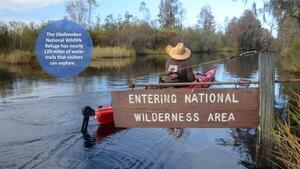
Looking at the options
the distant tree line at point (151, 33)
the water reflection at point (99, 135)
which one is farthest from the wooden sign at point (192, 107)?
the distant tree line at point (151, 33)

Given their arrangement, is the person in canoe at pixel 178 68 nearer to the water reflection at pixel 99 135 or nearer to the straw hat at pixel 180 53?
the straw hat at pixel 180 53

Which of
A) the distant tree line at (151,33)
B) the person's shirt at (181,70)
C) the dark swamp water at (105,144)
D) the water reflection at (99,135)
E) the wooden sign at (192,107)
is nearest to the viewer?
the wooden sign at (192,107)

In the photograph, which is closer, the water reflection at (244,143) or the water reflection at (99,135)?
the water reflection at (244,143)

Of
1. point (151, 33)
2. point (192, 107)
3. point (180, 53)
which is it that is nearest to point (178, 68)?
point (180, 53)

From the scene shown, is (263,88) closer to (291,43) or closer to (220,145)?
(220,145)

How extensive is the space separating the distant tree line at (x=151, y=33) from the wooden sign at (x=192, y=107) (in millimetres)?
29213

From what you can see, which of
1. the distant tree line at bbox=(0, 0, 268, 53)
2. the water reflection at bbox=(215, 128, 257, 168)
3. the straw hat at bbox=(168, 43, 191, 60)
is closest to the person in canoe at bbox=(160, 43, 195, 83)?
the straw hat at bbox=(168, 43, 191, 60)

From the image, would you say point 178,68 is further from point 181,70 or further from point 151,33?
point 151,33

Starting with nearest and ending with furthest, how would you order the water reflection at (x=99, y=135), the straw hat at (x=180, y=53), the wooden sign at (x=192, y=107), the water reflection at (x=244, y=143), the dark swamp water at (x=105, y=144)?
the wooden sign at (x=192, y=107), the dark swamp water at (x=105, y=144), the water reflection at (x=244, y=143), the water reflection at (x=99, y=135), the straw hat at (x=180, y=53)

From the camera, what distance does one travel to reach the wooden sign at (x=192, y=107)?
18.9ft

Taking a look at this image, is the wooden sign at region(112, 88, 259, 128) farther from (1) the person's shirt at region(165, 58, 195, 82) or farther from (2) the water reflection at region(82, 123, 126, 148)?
(1) the person's shirt at region(165, 58, 195, 82)

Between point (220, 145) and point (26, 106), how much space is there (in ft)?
21.1

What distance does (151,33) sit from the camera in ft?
199

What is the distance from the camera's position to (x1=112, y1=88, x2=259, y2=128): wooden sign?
5.75m
